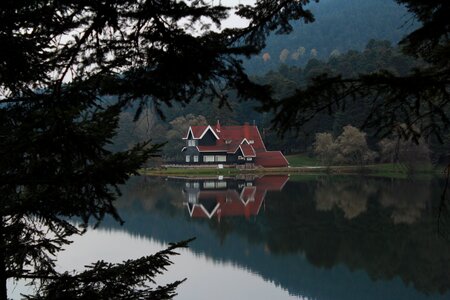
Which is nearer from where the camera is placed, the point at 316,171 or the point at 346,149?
the point at 346,149

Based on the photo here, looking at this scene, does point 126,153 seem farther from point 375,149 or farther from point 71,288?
point 375,149

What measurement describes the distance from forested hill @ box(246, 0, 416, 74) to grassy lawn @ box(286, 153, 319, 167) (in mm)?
84611

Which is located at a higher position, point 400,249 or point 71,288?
point 71,288

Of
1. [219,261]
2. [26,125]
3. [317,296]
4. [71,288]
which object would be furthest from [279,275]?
[26,125]

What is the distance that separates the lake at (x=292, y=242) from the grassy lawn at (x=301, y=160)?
19.6 metres

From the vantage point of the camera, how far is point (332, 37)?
16988 cm

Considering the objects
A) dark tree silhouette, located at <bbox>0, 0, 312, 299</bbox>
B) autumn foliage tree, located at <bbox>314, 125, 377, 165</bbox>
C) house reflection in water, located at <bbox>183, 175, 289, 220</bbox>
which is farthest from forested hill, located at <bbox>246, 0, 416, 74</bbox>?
dark tree silhouette, located at <bbox>0, 0, 312, 299</bbox>

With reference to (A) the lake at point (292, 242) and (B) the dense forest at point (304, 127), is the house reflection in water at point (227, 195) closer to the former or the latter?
(A) the lake at point (292, 242)

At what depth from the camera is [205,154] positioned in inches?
2387

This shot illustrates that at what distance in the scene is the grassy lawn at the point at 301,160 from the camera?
6122 centimetres

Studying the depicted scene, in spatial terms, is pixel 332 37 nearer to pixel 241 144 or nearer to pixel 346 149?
pixel 241 144

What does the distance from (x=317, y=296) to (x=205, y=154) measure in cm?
4335

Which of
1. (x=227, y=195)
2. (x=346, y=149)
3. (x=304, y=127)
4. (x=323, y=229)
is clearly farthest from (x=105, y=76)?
(x=304, y=127)

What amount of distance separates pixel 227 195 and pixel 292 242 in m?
16.0
